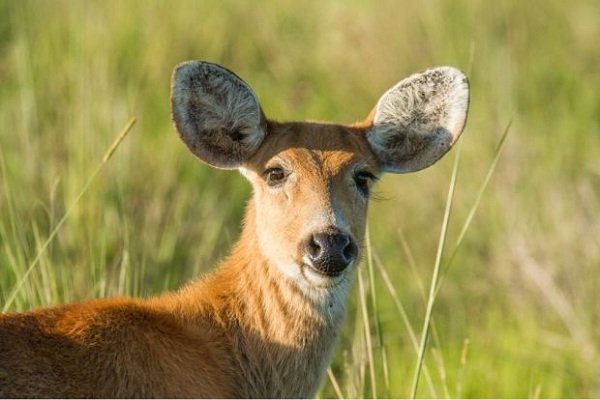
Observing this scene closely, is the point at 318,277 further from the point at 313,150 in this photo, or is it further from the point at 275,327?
the point at 313,150

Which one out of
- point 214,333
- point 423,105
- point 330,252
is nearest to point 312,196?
point 330,252

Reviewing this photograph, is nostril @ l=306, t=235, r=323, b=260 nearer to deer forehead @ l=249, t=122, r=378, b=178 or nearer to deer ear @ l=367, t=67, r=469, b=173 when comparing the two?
deer forehead @ l=249, t=122, r=378, b=178

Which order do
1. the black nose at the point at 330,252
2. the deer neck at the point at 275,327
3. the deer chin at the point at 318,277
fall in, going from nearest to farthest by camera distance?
1. the black nose at the point at 330,252
2. the deer chin at the point at 318,277
3. the deer neck at the point at 275,327

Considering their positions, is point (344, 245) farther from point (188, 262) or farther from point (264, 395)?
point (188, 262)

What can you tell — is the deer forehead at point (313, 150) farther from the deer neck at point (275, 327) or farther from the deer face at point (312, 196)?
the deer neck at point (275, 327)

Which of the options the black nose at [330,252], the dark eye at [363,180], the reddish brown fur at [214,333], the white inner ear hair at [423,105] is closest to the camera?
the reddish brown fur at [214,333]

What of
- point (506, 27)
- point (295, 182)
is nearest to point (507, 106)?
point (506, 27)

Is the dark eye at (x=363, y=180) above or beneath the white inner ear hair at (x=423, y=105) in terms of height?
beneath

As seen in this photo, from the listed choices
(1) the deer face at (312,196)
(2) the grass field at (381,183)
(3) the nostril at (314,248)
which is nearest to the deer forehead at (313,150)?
(1) the deer face at (312,196)

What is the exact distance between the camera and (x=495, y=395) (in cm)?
845

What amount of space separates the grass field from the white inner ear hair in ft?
0.62

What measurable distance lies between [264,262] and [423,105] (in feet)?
3.60

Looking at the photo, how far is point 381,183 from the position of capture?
12344 mm

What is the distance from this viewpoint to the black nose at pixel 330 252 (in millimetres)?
5844
